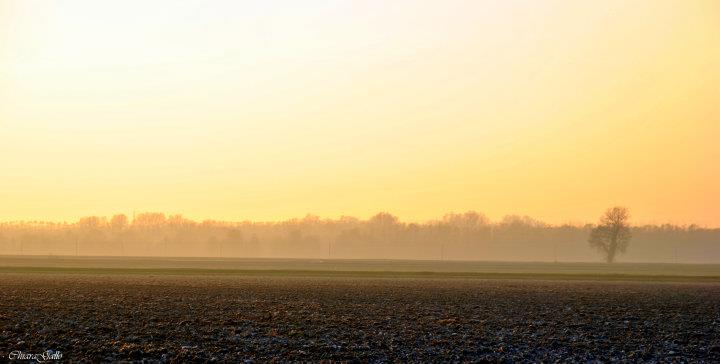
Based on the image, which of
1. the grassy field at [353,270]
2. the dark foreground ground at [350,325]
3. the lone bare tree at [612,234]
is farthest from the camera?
the lone bare tree at [612,234]

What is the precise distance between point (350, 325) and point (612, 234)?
130585mm

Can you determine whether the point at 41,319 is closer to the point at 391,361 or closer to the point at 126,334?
the point at 126,334

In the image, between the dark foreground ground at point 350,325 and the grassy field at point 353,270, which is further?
the grassy field at point 353,270

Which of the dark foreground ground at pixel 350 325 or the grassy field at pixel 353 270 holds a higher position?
the dark foreground ground at pixel 350 325

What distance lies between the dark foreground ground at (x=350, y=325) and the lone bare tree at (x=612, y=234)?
105m

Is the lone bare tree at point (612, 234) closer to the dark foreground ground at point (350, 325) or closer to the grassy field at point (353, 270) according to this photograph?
the grassy field at point (353, 270)

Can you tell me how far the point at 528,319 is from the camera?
3225cm

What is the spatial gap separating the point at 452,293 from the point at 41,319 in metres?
27.2

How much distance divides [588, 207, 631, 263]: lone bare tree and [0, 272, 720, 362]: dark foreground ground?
10502 cm

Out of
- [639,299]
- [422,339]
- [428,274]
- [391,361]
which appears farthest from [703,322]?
[428,274]

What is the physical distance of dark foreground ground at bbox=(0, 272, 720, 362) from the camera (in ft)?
75.4

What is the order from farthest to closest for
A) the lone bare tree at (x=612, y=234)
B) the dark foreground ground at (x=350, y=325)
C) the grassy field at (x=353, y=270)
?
1. the lone bare tree at (x=612, y=234)
2. the grassy field at (x=353, y=270)
3. the dark foreground ground at (x=350, y=325)

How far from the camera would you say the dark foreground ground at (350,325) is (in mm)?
22984

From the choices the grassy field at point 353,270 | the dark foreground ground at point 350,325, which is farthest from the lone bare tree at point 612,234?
the dark foreground ground at point 350,325
